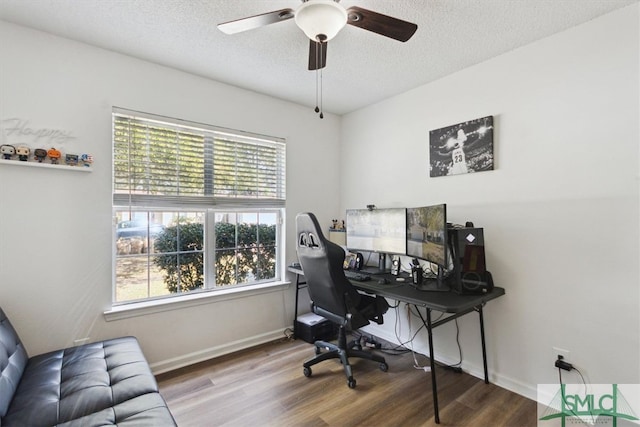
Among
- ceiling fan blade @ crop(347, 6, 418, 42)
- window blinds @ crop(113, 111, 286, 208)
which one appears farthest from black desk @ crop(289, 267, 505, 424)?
ceiling fan blade @ crop(347, 6, 418, 42)

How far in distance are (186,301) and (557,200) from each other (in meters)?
2.86

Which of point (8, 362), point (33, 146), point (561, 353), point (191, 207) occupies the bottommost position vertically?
point (561, 353)

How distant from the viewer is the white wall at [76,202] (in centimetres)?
193

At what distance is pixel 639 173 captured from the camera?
1.71 m

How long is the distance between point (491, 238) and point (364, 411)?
1.54 m

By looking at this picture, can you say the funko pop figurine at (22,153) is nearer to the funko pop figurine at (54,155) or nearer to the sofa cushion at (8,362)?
the funko pop figurine at (54,155)

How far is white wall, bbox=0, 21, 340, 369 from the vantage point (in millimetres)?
1927

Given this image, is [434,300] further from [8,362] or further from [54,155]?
[54,155]

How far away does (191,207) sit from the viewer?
264 centimetres

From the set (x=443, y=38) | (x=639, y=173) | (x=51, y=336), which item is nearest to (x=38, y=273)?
(x=51, y=336)

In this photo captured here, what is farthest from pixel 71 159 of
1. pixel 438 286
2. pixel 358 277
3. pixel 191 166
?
pixel 438 286

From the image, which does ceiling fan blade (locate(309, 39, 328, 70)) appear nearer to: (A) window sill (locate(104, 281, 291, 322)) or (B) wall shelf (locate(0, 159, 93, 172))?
(B) wall shelf (locate(0, 159, 93, 172))

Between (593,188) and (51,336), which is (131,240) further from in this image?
(593,188)

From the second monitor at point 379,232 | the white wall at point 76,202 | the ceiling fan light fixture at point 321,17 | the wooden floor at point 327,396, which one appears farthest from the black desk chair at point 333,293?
the ceiling fan light fixture at point 321,17
